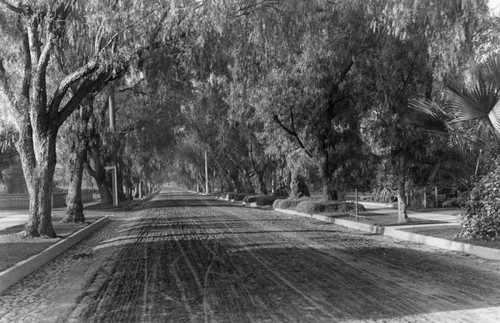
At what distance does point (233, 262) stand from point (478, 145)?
712 centimetres

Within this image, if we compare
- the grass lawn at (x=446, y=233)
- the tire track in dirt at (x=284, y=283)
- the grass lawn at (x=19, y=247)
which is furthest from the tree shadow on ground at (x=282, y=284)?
the grass lawn at (x=19, y=247)

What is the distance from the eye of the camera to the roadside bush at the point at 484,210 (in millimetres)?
11688

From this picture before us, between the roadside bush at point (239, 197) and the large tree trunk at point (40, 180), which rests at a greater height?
the large tree trunk at point (40, 180)

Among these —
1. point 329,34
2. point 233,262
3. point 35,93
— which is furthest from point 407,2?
point 35,93

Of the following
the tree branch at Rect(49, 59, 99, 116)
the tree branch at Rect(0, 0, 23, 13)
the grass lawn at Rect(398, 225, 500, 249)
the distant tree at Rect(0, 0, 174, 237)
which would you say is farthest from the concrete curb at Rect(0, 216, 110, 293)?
the grass lawn at Rect(398, 225, 500, 249)

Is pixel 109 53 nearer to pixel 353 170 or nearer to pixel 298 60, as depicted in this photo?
pixel 298 60

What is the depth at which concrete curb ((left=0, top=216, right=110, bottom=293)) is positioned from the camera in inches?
349

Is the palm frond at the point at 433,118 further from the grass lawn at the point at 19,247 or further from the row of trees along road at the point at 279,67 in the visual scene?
the grass lawn at the point at 19,247

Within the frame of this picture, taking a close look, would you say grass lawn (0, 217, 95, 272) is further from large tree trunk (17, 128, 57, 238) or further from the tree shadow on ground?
the tree shadow on ground

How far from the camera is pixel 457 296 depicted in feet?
23.7

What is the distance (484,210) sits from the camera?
1187 centimetres

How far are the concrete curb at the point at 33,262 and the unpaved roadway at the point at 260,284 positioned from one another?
183 millimetres

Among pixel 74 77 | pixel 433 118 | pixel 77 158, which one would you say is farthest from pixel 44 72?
pixel 433 118

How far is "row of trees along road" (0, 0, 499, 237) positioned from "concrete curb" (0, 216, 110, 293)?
111 cm
